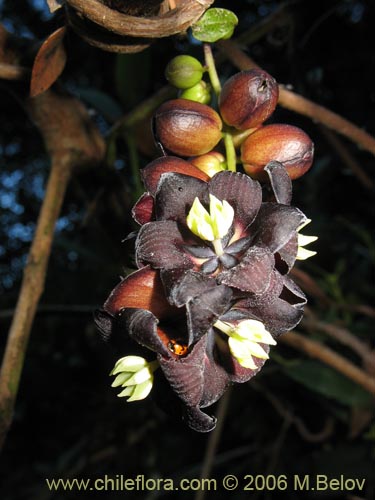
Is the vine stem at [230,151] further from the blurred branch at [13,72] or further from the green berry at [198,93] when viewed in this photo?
the blurred branch at [13,72]

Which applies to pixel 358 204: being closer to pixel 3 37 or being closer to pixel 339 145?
pixel 339 145

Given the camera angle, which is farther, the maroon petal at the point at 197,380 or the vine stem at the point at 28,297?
the vine stem at the point at 28,297

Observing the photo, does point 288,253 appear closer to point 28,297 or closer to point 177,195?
point 177,195

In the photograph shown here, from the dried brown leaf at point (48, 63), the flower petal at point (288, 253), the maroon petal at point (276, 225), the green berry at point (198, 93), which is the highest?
the dried brown leaf at point (48, 63)

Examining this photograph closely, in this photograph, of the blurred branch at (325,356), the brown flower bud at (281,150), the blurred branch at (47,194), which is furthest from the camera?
the blurred branch at (325,356)

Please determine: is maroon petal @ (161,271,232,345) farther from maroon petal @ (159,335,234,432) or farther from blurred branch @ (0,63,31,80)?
blurred branch @ (0,63,31,80)

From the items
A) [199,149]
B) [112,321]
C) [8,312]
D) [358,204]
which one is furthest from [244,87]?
[358,204]

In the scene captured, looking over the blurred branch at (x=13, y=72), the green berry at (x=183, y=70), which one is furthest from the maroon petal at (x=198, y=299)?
the blurred branch at (x=13, y=72)

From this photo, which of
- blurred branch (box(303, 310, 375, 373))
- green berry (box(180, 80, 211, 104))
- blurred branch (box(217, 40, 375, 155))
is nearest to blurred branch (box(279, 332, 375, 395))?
blurred branch (box(303, 310, 375, 373))
